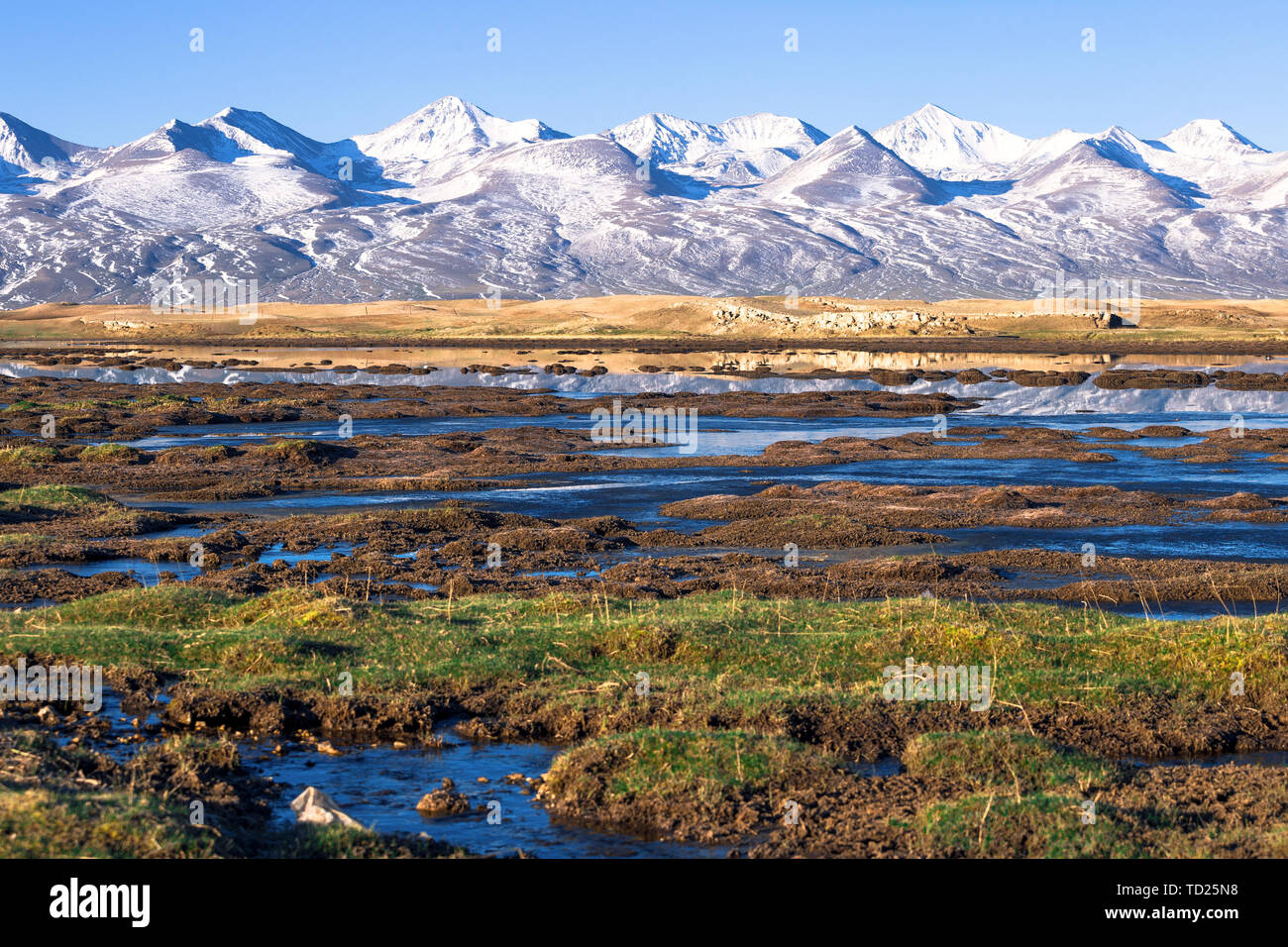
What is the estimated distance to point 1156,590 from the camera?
27812 millimetres

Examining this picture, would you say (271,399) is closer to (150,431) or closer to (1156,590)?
(150,431)

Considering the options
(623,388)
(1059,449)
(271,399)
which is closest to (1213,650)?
(1059,449)

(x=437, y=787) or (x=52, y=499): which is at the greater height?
(x=52, y=499)

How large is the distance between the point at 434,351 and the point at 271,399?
5843cm
